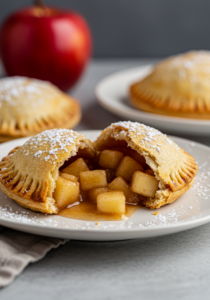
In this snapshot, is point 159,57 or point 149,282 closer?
point 149,282

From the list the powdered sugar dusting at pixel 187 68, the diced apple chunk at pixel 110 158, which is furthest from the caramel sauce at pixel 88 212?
the powdered sugar dusting at pixel 187 68

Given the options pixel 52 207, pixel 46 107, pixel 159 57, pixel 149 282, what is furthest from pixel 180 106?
pixel 159 57

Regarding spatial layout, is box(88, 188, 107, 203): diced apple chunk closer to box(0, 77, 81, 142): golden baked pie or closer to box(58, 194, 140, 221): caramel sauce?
box(58, 194, 140, 221): caramel sauce

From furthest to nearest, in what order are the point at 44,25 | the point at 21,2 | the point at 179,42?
the point at 179,42 → the point at 21,2 → the point at 44,25

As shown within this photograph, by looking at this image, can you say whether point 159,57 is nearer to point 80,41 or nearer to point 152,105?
point 80,41

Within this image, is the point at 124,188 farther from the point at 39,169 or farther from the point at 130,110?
the point at 130,110

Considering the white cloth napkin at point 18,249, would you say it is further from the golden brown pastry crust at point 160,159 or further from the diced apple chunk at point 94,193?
the golden brown pastry crust at point 160,159

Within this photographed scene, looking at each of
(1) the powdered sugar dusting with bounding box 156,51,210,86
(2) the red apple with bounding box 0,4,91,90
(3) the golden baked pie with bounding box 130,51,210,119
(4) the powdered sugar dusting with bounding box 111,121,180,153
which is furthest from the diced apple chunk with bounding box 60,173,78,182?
(2) the red apple with bounding box 0,4,91,90
